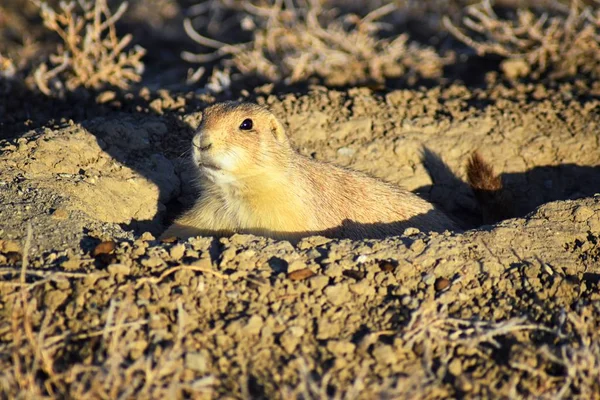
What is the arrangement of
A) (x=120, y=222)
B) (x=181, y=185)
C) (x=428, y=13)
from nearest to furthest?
(x=120, y=222), (x=181, y=185), (x=428, y=13)

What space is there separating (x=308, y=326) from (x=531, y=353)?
1.13 metres

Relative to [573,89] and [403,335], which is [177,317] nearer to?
[403,335]

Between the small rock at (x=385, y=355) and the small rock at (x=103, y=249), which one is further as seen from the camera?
the small rock at (x=103, y=249)

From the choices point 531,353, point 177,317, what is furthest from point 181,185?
point 531,353

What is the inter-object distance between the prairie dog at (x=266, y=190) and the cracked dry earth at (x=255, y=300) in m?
0.56

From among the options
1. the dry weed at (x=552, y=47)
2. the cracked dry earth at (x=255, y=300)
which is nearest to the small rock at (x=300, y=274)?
the cracked dry earth at (x=255, y=300)

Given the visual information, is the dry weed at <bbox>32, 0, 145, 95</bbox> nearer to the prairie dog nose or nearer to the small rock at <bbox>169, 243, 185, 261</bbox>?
the prairie dog nose

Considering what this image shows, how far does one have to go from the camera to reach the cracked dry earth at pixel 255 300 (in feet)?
11.2

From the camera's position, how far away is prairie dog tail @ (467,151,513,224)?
20.0 ft

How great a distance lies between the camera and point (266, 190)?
5.22 m

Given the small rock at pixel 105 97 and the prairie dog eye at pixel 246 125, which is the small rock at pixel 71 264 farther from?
the small rock at pixel 105 97

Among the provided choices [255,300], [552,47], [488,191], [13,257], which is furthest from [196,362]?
[552,47]

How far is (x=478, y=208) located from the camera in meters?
6.84

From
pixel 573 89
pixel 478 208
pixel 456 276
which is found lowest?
pixel 478 208
